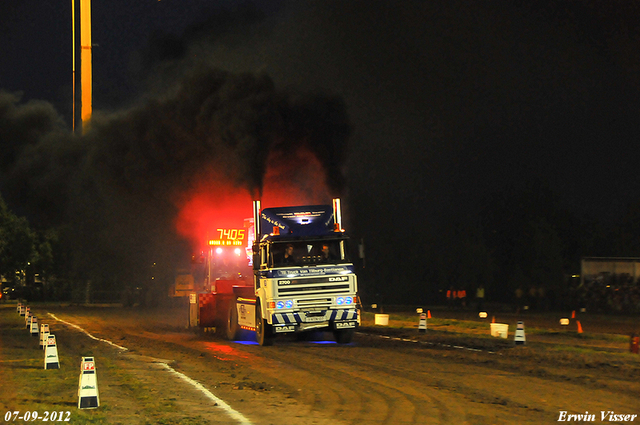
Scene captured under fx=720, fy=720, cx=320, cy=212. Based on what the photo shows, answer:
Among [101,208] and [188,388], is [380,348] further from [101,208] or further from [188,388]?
[101,208]

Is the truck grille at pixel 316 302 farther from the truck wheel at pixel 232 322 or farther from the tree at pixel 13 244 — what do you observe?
the tree at pixel 13 244

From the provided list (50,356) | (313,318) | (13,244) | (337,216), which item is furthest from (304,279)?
(13,244)

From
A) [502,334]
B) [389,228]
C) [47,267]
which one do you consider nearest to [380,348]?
[502,334]

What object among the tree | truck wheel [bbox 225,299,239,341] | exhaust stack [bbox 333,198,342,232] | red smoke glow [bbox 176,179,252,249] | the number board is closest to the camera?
exhaust stack [bbox 333,198,342,232]

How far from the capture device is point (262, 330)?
18891 millimetres

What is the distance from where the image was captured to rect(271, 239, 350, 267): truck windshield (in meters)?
18.3

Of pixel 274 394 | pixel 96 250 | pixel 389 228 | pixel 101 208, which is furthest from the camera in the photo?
pixel 389 228

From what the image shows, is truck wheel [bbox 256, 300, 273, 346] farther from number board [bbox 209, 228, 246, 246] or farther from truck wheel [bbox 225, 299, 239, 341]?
number board [bbox 209, 228, 246, 246]

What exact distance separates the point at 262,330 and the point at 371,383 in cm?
714

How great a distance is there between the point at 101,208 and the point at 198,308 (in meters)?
34.7

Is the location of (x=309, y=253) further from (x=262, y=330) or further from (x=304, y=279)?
(x=262, y=330)

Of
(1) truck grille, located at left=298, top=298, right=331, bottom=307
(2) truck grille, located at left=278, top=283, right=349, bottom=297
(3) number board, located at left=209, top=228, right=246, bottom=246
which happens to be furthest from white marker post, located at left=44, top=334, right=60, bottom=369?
(3) number board, located at left=209, top=228, right=246, bottom=246

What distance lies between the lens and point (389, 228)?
241 ft

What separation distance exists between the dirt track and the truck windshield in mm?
2226
